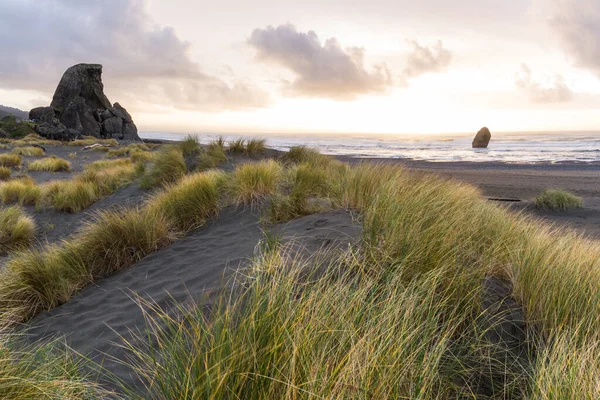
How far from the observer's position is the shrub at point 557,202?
9.80 meters

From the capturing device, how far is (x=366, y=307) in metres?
2.04

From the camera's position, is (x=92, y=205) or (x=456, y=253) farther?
(x=92, y=205)

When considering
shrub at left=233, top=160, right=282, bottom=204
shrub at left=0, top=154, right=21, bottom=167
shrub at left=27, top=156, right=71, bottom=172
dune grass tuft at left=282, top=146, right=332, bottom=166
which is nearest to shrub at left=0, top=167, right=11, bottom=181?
shrub at left=27, top=156, right=71, bottom=172

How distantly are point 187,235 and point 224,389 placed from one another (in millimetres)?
4072

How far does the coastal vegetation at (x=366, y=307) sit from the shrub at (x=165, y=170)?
12.6 feet

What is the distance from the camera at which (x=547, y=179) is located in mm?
15844

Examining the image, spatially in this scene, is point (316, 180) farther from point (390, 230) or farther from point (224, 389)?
point (224, 389)

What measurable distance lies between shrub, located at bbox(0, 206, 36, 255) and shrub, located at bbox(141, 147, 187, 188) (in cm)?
293

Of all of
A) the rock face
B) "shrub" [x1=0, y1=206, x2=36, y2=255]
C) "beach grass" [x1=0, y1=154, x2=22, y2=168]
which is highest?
the rock face

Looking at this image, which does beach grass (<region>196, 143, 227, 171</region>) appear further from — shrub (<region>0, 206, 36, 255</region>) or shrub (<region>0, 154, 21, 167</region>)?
shrub (<region>0, 154, 21, 167</region>)

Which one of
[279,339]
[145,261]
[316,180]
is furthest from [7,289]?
[316,180]

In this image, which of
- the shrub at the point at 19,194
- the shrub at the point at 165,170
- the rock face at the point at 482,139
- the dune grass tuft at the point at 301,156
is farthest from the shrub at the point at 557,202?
the rock face at the point at 482,139

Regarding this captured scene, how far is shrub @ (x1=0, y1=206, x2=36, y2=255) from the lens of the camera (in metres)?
6.33

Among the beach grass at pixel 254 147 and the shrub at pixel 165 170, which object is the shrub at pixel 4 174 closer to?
the shrub at pixel 165 170
